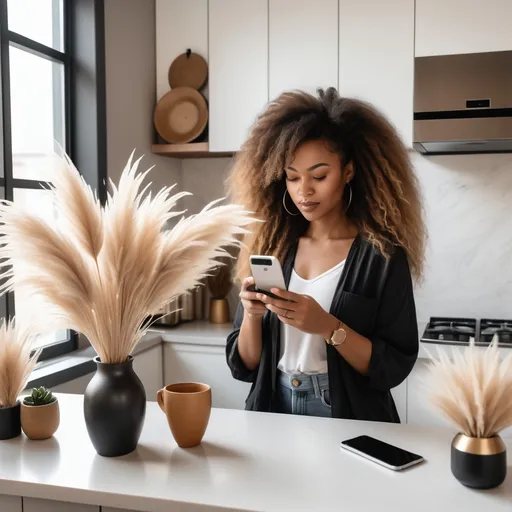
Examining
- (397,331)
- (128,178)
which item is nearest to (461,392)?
(397,331)

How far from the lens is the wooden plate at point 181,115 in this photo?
3.04 metres

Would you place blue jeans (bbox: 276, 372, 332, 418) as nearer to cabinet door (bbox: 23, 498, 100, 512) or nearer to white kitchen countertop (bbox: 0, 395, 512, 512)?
white kitchen countertop (bbox: 0, 395, 512, 512)

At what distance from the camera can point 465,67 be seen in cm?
249

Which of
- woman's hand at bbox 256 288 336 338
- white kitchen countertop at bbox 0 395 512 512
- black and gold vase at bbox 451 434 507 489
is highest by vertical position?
woman's hand at bbox 256 288 336 338

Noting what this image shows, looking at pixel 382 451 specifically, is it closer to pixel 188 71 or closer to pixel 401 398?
pixel 401 398

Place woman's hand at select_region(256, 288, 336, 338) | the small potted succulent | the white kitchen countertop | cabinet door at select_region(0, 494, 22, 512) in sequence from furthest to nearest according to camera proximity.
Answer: woman's hand at select_region(256, 288, 336, 338), the small potted succulent, cabinet door at select_region(0, 494, 22, 512), the white kitchen countertop

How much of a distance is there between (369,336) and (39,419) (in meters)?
0.81

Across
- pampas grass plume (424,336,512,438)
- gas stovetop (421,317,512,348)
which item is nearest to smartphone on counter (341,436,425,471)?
pampas grass plume (424,336,512,438)

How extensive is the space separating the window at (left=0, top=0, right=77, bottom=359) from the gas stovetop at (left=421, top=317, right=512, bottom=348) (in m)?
1.49

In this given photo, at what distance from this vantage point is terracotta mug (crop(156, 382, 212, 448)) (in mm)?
1149

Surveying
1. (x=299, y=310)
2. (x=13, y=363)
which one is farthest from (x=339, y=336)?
(x=13, y=363)

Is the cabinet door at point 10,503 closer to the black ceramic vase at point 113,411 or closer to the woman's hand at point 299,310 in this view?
the black ceramic vase at point 113,411

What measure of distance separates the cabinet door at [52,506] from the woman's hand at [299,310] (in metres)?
0.56

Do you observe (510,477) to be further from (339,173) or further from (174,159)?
(174,159)
